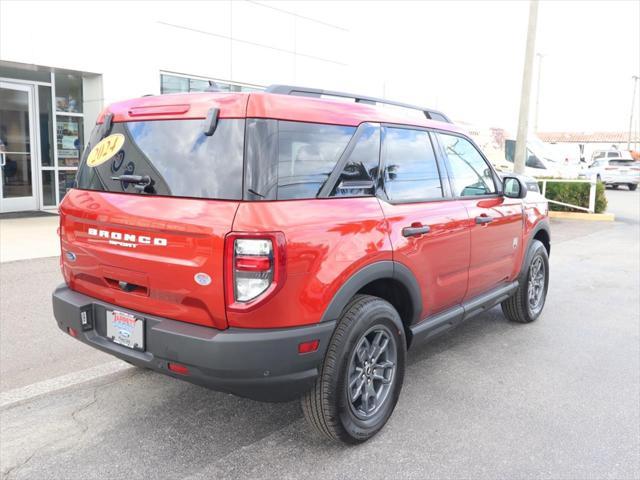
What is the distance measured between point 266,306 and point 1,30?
9.38m

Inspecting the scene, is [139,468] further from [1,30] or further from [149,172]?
[1,30]

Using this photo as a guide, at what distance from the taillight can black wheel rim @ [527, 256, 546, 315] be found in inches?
140

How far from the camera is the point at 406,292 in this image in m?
3.44

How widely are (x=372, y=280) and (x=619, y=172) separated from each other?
28519mm

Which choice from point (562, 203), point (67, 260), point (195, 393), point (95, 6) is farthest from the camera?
point (562, 203)

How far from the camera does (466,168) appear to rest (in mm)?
4340

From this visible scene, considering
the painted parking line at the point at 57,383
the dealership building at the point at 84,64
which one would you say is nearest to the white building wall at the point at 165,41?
the dealership building at the point at 84,64

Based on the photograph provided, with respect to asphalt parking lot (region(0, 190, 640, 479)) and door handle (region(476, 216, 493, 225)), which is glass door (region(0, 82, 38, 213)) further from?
door handle (region(476, 216, 493, 225))

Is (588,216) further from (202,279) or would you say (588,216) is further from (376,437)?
(202,279)

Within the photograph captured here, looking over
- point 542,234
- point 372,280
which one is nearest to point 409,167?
point 372,280

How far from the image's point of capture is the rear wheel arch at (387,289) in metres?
2.88

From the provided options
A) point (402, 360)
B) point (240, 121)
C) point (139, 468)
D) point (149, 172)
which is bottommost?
point (139, 468)

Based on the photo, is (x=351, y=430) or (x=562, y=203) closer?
(x=351, y=430)

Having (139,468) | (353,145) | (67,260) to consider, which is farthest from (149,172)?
(139,468)
